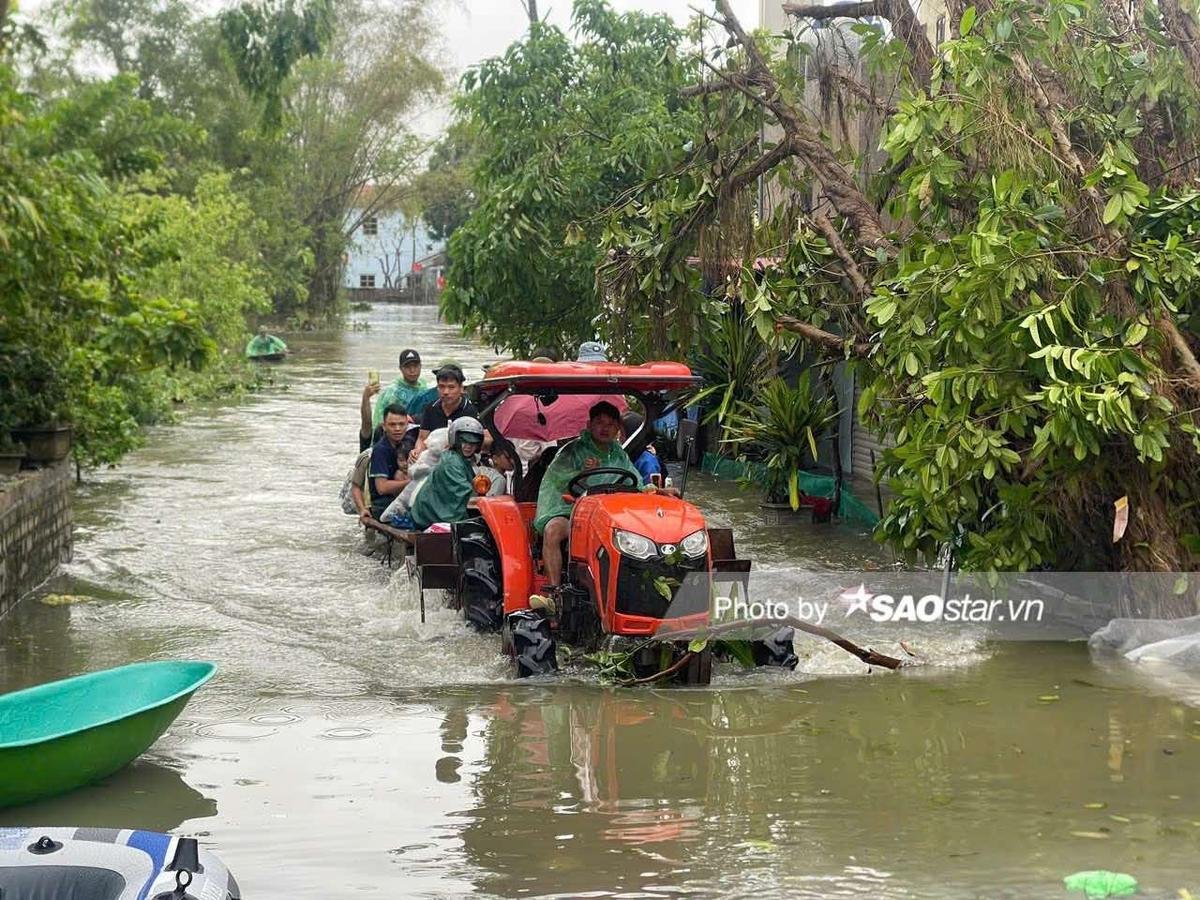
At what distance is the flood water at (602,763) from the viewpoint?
246 inches

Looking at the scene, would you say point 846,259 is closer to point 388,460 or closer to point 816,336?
point 816,336

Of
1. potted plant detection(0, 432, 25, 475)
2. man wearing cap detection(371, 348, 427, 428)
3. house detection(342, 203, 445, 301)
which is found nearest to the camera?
potted plant detection(0, 432, 25, 475)

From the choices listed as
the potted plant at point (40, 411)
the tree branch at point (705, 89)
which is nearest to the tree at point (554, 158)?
the tree branch at point (705, 89)

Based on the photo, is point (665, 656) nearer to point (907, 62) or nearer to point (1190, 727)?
point (1190, 727)

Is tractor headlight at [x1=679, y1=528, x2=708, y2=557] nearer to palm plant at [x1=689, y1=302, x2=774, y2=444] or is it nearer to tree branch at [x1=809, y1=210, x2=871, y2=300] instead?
tree branch at [x1=809, y1=210, x2=871, y2=300]

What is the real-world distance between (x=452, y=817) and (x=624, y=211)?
8.08 metres

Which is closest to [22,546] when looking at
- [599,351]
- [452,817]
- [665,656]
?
[599,351]

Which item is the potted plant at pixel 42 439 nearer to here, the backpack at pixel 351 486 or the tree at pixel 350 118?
the backpack at pixel 351 486

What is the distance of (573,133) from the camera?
69.6ft

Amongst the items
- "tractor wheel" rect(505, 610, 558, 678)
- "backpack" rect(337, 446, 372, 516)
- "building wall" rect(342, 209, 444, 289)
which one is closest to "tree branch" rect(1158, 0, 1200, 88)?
"tractor wheel" rect(505, 610, 558, 678)

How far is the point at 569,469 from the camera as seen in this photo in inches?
387

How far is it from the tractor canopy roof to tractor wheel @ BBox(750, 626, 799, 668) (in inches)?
65.3

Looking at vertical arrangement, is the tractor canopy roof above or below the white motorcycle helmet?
above

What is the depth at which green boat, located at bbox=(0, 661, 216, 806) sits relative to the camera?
683 cm
